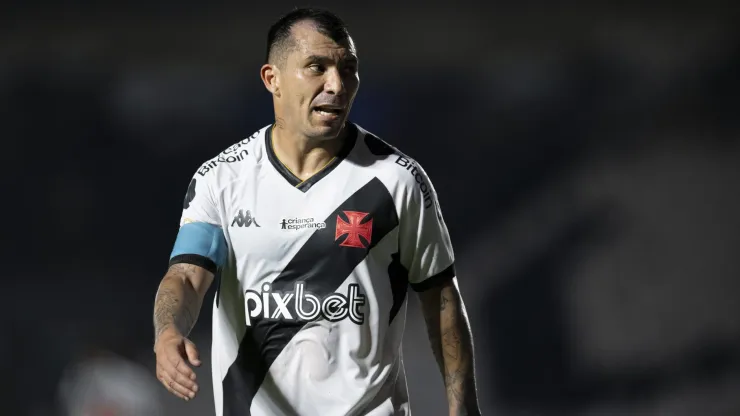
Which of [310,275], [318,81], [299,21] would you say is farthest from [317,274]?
[299,21]

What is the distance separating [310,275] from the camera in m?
2.41

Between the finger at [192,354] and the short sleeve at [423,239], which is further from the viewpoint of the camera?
the short sleeve at [423,239]

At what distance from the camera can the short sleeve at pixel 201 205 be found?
243 centimetres

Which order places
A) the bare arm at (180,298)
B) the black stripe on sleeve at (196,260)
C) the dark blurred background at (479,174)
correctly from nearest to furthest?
the bare arm at (180,298) < the black stripe on sleeve at (196,260) < the dark blurred background at (479,174)

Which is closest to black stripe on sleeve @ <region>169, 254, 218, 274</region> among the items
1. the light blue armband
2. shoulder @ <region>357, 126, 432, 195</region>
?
the light blue armband

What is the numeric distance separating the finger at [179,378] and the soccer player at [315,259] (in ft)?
0.99

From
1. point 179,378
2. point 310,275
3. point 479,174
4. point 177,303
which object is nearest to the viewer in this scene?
point 179,378

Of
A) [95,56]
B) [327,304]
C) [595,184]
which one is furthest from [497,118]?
[327,304]

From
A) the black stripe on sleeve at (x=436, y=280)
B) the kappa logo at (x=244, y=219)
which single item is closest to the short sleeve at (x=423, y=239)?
the black stripe on sleeve at (x=436, y=280)

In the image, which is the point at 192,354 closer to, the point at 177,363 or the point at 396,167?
the point at 177,363

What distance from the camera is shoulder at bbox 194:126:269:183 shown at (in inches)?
97.3

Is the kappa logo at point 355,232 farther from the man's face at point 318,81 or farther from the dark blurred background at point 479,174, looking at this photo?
the dark blurred background at point 479,174

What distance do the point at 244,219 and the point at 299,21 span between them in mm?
504

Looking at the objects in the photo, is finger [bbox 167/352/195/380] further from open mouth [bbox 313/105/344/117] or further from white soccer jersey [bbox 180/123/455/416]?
open mouth [bbox 313/105/344/117]
